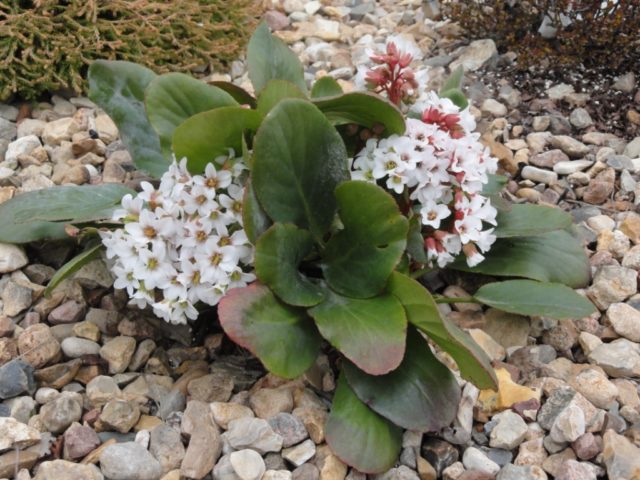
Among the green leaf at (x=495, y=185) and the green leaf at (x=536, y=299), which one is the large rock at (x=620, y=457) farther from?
the green leaf at (x=495, y=185)

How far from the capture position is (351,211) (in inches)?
74.6

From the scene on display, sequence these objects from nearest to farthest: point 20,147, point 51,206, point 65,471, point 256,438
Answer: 1. point 65,471
2. point 256,438
3. point 51,206
4. point 20,147

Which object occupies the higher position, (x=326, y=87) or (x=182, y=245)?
(x=326, y=87)

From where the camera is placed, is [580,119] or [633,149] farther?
[580,119]

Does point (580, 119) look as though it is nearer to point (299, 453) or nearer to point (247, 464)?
point (299, 453)

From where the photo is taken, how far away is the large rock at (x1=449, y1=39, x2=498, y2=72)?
3.40 meters

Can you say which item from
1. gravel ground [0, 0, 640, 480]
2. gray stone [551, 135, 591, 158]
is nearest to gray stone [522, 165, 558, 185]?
gravel ground [0, 0, 640, 480]

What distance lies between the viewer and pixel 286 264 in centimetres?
184

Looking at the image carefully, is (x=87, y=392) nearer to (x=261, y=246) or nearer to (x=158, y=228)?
(x=158, y=228)

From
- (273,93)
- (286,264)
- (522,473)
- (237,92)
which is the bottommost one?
(522,473)

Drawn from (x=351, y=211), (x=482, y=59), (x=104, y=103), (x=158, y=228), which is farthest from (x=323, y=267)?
(x=482, y=59)

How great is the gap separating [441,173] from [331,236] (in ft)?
1.06

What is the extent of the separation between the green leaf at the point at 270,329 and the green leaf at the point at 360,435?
13 cm

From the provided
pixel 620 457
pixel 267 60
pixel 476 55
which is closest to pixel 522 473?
pixel 620 457
